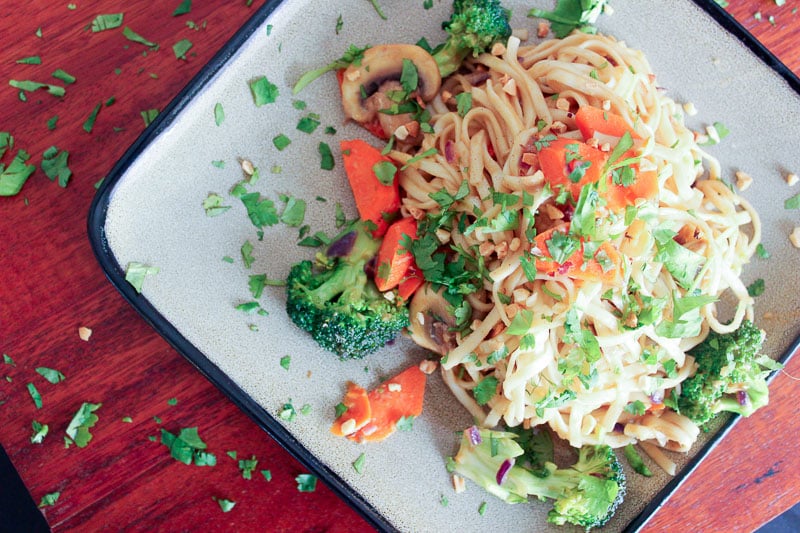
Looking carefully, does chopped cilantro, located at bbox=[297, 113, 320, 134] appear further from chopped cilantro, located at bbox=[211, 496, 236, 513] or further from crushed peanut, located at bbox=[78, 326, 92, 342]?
chopped cilantro, located at bbox=[211, 496, 236, 513]

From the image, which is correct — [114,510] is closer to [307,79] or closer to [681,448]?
[307,79]

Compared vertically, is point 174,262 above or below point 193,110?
below

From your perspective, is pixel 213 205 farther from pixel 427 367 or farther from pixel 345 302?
pixel 427 367

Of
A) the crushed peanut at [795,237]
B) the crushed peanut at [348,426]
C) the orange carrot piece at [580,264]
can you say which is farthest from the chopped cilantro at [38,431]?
the crushed peanut at [795,237]

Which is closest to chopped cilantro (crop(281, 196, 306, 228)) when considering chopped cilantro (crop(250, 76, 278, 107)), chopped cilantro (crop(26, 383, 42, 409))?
chopped cilantro (crop(250, 76, 278, 107))

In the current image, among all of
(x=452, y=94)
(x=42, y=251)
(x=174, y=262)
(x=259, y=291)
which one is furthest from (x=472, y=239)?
(x=42, y=251)

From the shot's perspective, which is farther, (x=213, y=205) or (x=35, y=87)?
(x=35, y=87)

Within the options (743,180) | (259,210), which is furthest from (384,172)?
(743,180)
